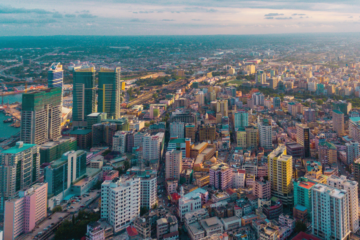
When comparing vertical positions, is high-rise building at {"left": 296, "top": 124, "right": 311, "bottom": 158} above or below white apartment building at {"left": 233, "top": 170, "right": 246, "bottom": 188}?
above

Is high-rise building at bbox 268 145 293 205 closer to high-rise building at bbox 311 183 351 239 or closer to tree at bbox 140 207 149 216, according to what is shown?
high-rise building at bbox 311 183 351 239

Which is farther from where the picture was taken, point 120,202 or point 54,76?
point 54,76

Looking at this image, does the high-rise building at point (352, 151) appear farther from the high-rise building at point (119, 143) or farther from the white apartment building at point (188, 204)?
the high-rise building at point (119, 143)

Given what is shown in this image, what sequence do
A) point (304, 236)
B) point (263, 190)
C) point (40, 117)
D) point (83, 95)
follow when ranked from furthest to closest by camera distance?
1. point (83, 95)
2. point (40, 117)
3. point (263, 190)
4. point (304, 236)

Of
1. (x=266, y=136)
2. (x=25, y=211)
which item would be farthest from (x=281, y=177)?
(x=25, y=211)

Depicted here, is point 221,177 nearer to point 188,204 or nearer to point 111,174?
point 188,204

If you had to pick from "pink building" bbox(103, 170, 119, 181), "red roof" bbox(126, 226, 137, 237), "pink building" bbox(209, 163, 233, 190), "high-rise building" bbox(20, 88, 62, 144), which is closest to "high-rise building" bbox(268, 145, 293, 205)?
"pink building" bbox(209, 163, 233, 190)

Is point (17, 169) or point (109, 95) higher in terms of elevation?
point (109, 95)

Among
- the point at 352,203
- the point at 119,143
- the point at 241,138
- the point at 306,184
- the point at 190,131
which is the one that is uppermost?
the point at 190,131
